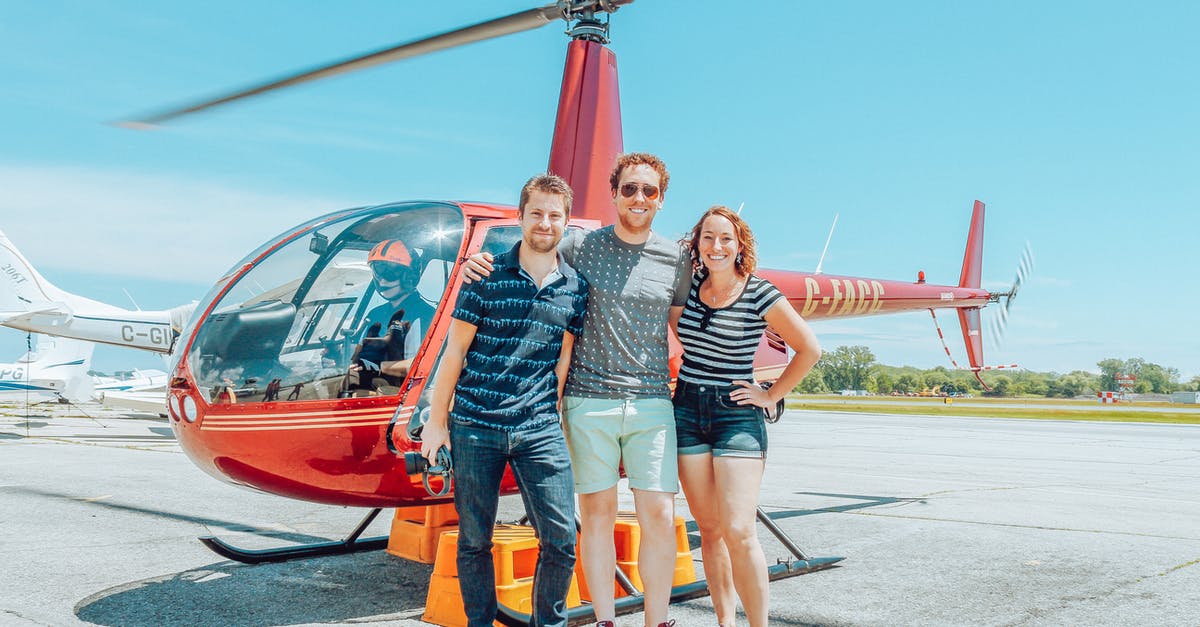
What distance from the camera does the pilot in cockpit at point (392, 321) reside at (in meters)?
3.92

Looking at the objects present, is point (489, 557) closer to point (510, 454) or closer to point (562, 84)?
point (510, 454)

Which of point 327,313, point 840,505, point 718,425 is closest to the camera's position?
point 718,425

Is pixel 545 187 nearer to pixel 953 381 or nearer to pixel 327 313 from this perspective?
pixel 327 313

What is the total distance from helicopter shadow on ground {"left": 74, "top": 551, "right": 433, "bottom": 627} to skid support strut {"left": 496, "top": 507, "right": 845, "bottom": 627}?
78 cm

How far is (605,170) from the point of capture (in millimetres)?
5473

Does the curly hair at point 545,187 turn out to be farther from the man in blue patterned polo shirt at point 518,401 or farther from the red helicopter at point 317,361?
the red helicopter at point 317,361

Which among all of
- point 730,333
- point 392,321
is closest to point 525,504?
point 730,333

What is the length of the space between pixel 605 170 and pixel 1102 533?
4755 mm

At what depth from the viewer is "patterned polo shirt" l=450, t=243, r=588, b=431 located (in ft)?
9.77


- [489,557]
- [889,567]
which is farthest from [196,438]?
[889,567]

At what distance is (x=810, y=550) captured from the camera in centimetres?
601

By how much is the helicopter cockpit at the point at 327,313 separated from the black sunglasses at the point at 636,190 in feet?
4.30

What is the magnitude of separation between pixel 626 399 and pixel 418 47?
Result: 9.81 ft

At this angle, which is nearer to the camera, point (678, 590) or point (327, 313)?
point (327, 313)
